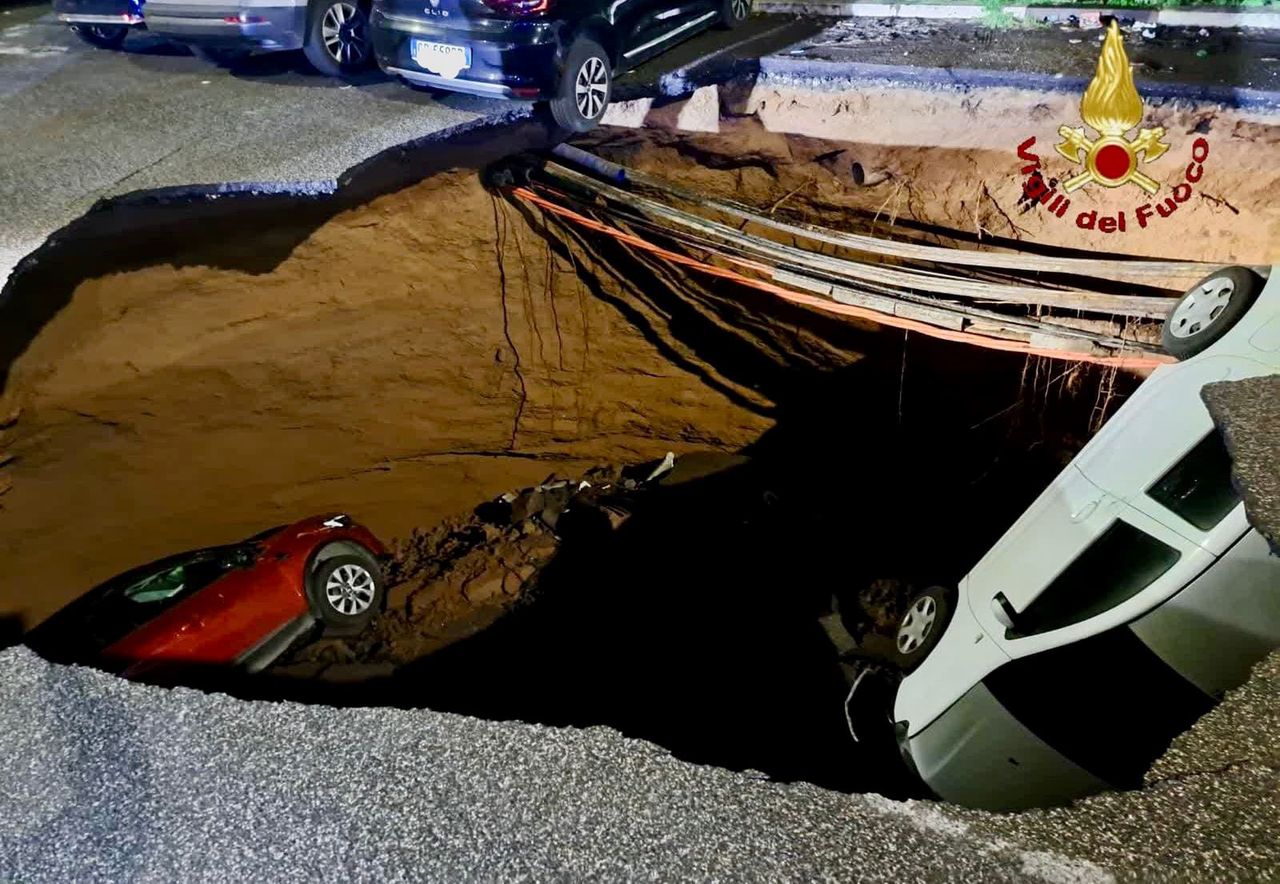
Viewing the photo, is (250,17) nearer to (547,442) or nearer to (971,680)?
(547,442)

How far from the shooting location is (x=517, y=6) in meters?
6.86

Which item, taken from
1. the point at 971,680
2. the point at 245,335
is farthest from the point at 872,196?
the point at 245,335

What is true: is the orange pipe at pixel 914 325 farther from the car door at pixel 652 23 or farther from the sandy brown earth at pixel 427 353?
the car door at pixel 652 23

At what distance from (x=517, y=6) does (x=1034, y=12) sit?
18.9ft

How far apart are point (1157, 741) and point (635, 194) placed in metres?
5.77

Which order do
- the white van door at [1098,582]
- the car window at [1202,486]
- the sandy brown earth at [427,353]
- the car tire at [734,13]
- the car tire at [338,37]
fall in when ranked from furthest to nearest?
the car tire at [734,13] < the car tire at [338,37] < the sandy brown earth at [427,353] < the white van door at [1098,582] < the car window at [1202,486]

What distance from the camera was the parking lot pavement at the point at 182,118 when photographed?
656 centimetres

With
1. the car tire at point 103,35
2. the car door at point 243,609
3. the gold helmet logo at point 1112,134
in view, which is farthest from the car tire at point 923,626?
the car tire at point 103,35

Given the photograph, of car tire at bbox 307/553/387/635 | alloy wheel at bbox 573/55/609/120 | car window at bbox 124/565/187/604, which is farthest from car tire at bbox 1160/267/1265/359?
car window at bbox 124/565/187/604

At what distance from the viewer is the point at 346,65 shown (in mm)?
8688

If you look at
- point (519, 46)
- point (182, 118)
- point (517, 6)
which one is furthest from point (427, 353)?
point (517, 6)

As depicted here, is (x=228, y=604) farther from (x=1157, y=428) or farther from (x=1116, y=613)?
(x=1157, y=428)

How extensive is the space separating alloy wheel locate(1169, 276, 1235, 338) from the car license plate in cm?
584

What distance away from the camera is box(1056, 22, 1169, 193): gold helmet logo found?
22.5 feet
